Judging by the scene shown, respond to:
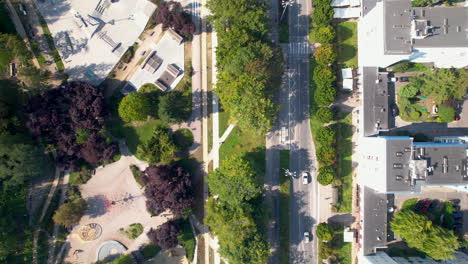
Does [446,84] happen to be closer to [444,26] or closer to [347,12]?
[444,26]

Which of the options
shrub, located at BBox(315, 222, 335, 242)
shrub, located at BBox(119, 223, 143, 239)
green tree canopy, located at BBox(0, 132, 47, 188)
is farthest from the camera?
shrub, located at BBox(119, 223, 143, 239)

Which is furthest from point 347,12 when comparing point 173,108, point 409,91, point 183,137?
point 183,137

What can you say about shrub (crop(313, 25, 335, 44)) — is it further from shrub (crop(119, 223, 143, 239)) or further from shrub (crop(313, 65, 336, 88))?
shrub (crop(119, 223, 143, 239))

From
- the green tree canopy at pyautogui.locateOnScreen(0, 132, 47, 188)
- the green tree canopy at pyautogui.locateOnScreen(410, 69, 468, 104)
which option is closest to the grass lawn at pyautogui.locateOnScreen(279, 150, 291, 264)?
the green tree canopy at pyautogui.locateOnScreen(410, 69, 468, 104)

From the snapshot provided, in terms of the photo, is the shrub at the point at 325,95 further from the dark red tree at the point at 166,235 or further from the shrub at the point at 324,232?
the dark red tree at the point at 166,235

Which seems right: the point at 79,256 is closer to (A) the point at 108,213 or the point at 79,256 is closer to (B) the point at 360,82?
(A) the point at 108,213

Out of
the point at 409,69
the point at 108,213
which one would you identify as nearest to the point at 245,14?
the point at 409,69

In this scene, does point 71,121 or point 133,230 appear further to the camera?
point 133,230
